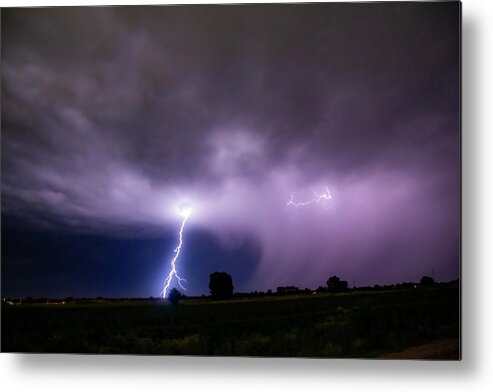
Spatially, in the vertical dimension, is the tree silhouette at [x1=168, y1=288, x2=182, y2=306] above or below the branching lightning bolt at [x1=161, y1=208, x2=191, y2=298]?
below

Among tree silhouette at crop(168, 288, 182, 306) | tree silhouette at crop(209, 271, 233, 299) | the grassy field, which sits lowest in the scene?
the grassy field

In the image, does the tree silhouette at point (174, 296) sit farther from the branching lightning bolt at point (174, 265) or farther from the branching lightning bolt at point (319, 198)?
the branching lightning bolt at point (319, 198)

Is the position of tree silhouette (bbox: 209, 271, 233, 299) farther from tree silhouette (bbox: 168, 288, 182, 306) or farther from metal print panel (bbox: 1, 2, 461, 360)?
tree silhouette (bbox: 168, 288, 182, 306)

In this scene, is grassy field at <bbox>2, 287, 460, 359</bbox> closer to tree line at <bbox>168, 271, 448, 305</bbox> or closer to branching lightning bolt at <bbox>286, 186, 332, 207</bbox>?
tree line at <bbox>168, 271, 448, 305</bbox>

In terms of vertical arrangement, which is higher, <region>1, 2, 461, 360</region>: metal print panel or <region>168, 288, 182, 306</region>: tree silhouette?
<region>1, 2, 461, 360</region>: metal print panel

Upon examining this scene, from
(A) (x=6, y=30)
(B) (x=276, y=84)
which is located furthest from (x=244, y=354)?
(A) (x=6, y=30)

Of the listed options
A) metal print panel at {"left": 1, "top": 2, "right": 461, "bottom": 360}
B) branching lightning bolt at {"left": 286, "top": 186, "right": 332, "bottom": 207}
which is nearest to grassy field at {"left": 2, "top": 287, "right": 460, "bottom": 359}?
metal print panel at {"left": 1, "top": 2, "right": 461, "bottom": 360}

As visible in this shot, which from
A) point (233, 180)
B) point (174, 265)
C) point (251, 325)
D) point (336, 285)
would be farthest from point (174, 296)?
point (336, 285)

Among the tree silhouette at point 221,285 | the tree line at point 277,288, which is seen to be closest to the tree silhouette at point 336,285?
the tree line at point 277,288

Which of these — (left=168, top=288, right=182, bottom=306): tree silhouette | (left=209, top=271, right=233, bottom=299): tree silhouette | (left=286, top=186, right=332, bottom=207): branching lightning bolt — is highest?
(left=286, top=186, right=332, bottom=207): branching lightning bolt
